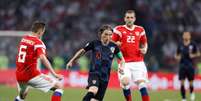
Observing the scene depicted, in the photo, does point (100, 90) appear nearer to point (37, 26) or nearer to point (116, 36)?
point (37, 26)

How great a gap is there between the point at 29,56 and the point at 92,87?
1.37 metres

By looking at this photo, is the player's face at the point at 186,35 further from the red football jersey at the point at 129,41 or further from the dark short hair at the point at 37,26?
the dark short hair at the point at 37,26

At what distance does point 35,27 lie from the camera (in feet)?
41.4

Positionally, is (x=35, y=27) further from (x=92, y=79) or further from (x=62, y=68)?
(x=62, y=68)

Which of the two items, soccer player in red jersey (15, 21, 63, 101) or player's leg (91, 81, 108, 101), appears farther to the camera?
player's leg (91, 81, 108, 101)

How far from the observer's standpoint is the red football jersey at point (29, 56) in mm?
12500

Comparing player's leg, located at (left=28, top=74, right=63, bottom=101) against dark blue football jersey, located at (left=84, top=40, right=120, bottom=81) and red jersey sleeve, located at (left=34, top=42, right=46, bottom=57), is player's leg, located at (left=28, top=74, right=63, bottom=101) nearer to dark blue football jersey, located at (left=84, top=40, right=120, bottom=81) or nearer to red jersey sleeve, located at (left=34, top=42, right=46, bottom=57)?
red jersey sleeve, located at (left=34, top=42, right=46, bottom=57)

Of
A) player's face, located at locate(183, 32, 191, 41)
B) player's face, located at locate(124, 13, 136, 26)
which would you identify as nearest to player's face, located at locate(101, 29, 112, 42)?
player's face, located at locate(124, 13, 136, 26)

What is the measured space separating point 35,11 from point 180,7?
698cm

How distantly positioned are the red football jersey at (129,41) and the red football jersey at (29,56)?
2.67 m

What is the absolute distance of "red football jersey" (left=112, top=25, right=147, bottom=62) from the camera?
1471 cm

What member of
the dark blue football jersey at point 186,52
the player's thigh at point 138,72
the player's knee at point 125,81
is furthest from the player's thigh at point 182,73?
the player's knee at point 125,81

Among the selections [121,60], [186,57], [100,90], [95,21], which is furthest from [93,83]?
[95,21]

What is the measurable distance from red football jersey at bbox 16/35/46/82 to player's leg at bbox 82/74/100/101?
108 centimetres
